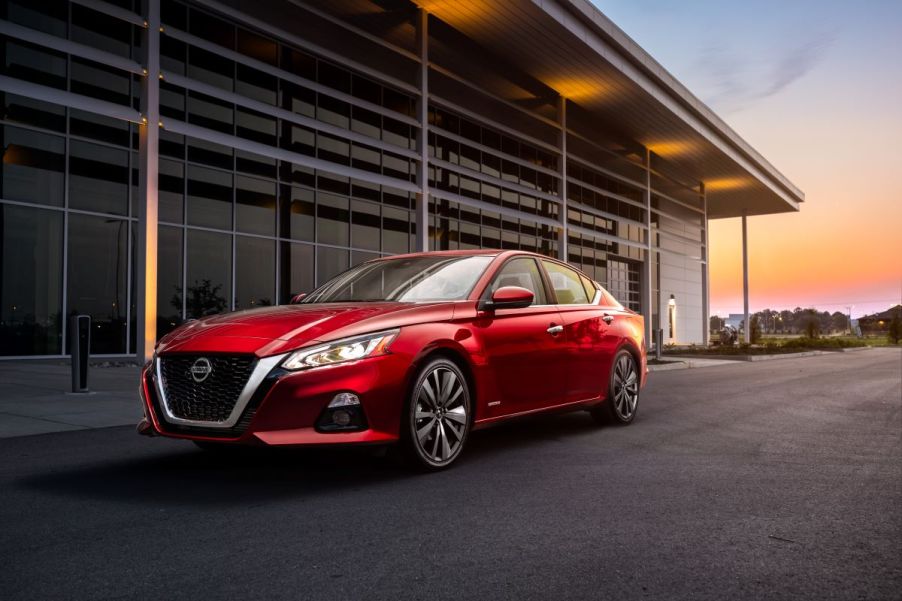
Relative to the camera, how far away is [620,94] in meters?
27.6

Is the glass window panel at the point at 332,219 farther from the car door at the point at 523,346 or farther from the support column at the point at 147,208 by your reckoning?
the car door at the point at 523,346

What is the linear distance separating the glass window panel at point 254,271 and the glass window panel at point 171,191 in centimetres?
172

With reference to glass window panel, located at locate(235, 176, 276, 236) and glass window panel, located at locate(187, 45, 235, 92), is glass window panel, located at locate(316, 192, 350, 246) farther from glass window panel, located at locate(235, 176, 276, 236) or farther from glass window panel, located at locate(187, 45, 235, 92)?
glass window panel, located at locate(187, 45, 235, 92)

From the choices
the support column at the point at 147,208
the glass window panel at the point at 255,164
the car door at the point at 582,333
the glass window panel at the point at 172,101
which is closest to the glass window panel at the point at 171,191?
the glass window panel at the point at 172,101

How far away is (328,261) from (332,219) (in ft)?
3.99

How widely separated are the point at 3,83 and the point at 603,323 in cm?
A: 1093

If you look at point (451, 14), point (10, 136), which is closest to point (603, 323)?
point (10, 136)

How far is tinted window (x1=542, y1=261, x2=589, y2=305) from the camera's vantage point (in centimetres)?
682

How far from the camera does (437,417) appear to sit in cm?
514

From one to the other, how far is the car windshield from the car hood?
358 millimetres

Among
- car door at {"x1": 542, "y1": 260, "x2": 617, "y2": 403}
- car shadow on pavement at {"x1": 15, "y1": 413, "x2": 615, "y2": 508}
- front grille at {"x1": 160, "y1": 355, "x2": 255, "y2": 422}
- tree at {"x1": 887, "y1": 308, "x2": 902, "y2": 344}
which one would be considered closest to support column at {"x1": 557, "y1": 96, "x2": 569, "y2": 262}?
car door at {"x1": 542, "y1": 260, "x2": 617, "y2": 403}

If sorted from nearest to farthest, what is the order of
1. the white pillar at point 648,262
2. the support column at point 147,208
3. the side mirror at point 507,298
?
the side mirror at point 507,298
the support column at point 147,208
the white pillar at point 648,262

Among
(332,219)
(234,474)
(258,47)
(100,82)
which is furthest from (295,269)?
(234,474)

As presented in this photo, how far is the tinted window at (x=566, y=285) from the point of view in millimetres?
6816
